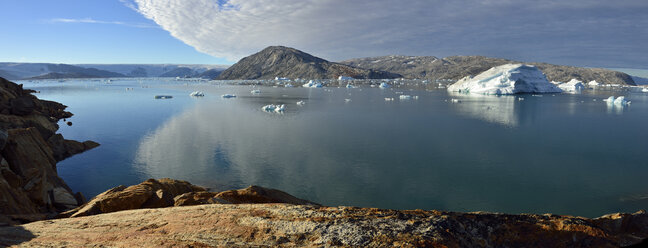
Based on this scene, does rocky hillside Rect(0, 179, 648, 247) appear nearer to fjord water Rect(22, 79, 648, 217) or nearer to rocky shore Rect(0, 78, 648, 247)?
rocky shore Rect(0, 78, 648, 247)

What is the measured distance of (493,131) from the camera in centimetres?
1859

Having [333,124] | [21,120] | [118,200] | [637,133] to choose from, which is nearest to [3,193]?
[118,200]

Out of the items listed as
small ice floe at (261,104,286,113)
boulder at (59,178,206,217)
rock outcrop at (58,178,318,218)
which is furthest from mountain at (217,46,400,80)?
boulder at (59,178,206,217)

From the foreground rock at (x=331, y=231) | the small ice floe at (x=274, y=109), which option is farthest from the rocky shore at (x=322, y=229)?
the small ice floe at (x=274, y=109)

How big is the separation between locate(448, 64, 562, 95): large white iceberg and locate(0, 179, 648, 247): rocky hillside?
52.0m

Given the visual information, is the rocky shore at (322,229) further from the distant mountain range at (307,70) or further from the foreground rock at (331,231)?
the distant mountain range at (307,70)

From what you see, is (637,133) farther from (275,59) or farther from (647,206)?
(275,59)

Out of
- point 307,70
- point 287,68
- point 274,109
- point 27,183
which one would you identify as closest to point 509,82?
point 274,109

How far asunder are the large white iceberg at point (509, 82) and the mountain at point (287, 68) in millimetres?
94097

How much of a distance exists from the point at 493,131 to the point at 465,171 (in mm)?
9334

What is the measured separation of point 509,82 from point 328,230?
55.2 meters

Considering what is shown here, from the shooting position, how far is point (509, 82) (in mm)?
49250

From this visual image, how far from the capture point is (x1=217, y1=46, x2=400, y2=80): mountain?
151 meters

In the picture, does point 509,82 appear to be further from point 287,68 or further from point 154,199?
point 287,68
